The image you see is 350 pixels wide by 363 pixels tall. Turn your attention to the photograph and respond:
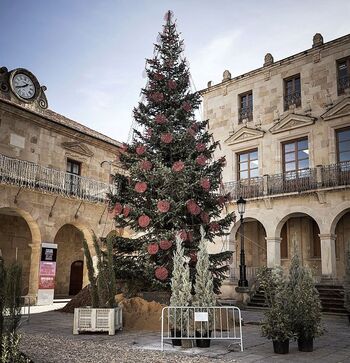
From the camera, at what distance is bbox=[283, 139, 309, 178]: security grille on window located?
18.6m

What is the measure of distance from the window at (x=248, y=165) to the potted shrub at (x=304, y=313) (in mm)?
12946

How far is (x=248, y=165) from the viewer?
68.1ft

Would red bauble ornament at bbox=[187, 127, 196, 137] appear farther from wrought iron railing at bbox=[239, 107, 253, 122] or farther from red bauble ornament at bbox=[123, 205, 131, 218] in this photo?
wrought iron railing at bbox=[239, 107, 253, 122]

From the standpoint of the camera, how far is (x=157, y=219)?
10641mm

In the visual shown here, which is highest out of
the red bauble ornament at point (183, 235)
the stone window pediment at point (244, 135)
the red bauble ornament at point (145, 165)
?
the stone window pediment at point (244, 135)

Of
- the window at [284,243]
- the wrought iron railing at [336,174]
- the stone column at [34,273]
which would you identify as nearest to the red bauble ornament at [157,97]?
the stone column at [34,273]

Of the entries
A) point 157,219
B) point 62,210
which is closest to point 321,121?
point 157,219

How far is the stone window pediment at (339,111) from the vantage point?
689 inches

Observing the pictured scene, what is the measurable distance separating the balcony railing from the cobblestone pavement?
6.71 metres

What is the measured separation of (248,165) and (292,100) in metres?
3.79

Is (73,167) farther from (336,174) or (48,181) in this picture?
(336,174)

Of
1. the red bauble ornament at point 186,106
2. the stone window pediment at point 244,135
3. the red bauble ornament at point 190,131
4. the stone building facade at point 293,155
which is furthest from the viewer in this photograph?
the stone window pediment at point 244,135

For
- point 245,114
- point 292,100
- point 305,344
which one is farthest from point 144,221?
point 245,114

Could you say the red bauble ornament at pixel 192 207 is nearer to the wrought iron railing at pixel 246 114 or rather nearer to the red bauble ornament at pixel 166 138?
the red bauble ornament at pixel 166 138
